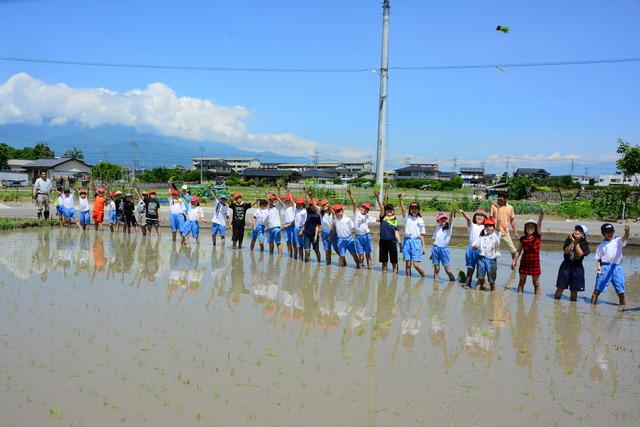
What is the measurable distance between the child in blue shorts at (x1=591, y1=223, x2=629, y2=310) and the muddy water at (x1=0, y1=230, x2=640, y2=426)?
0.39 m

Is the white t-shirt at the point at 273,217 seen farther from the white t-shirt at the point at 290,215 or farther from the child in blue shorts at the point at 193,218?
the child in blue shorts at the point at 193,218

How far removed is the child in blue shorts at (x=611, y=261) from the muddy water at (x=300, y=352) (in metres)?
0.39

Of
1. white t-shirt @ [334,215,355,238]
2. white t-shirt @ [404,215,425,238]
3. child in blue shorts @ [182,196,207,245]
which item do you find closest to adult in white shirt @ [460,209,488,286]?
white t-shirt @ [404,215,425,238]

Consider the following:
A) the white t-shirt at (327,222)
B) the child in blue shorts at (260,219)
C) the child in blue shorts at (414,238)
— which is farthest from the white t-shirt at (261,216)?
the child in blue shorts at (414,238)

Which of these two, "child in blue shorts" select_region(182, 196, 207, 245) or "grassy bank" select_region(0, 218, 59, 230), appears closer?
"child in blue shorts" select_region(182, 196, 207, 245)

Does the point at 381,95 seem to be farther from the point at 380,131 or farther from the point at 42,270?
the point at 42,270

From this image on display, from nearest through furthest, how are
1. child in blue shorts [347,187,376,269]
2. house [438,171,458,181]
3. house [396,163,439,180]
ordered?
child in blue shorts [347,187,376,269] < house [396,163,439,180] < house [438,171,458,181]

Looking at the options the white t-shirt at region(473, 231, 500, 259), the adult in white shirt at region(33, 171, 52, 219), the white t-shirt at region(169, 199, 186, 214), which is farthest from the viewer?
the adult in white shirt at region(33, 171, 52, 219)

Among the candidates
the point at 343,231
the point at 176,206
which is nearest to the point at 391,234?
the point at 343,231

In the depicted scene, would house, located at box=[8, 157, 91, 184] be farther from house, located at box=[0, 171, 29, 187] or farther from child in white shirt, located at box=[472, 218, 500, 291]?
child in white shirt, located at box=[472, 218, 500, 291]

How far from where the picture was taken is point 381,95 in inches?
880

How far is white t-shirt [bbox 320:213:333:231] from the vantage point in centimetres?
1162

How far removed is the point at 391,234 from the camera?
10539mm

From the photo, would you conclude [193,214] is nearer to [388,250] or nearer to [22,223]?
[388,250]
